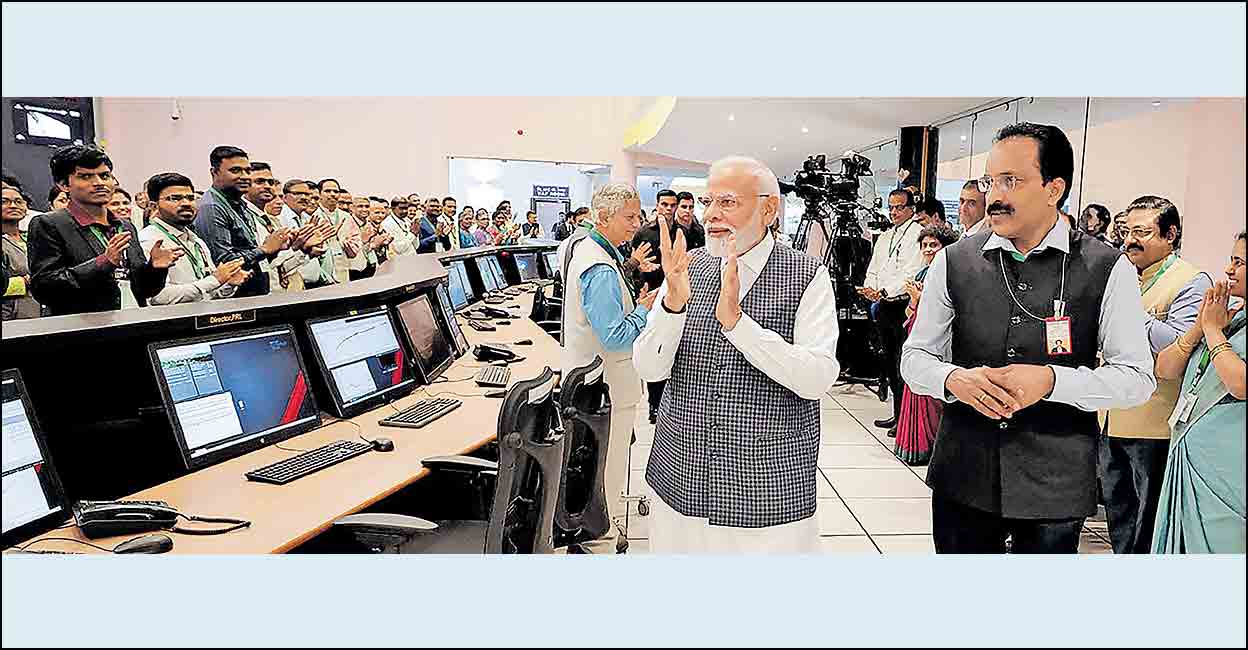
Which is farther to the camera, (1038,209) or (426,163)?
(426,163)

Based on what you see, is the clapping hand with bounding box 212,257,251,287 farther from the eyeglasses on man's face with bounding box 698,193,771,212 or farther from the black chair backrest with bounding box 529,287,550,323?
the black chair backrest with bounding box 529,287,550,323

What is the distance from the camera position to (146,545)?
5.76 feet

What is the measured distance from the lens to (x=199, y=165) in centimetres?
983

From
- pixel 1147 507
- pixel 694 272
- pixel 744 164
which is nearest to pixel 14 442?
pixel 694 272

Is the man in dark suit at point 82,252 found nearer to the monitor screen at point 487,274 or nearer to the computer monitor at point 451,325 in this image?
the computer monitor at point 451,325

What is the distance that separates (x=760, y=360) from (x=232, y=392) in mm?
1467

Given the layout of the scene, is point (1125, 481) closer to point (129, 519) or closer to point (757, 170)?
point (757, 170)

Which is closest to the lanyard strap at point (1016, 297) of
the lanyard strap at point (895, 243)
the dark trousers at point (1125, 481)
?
the dark trousers at point (1125, 481)

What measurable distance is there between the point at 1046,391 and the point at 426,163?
9695 millimetres

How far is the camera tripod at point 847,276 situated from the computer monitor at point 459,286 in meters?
2.68

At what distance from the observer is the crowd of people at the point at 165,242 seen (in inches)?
120

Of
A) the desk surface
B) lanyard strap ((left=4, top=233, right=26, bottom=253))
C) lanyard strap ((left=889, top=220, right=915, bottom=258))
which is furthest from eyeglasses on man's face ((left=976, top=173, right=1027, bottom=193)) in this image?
lanyard strap ((left=4, top=233, right=26, bottom=253))

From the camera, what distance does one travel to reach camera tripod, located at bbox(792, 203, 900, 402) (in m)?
3.94
